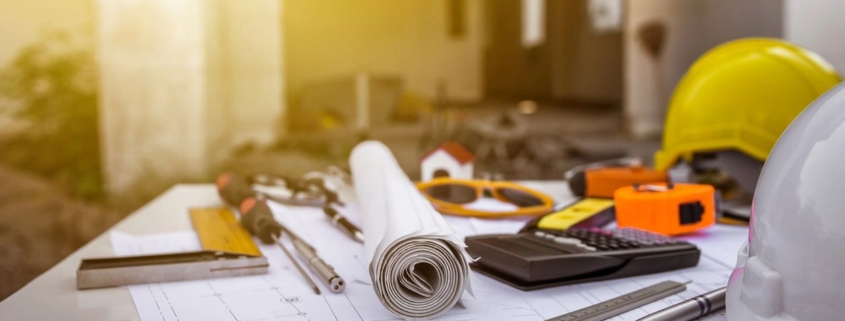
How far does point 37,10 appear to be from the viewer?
3.49 meters

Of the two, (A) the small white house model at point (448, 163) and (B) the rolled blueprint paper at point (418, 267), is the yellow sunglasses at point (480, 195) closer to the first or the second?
(A) the small white house model at point (448, 163)

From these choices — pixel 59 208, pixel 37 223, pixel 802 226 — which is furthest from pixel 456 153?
pixel 59 208

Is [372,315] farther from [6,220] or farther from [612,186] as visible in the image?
[6,220]

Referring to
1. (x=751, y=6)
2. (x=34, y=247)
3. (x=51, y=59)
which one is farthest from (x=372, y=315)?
(x=751, y=6)

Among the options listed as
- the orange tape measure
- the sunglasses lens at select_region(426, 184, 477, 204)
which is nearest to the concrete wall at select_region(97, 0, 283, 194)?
the sunglasses lens at select_region(426, 184, 477, 204)

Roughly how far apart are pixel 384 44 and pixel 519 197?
6.30 metres

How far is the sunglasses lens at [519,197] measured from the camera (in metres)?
0.92

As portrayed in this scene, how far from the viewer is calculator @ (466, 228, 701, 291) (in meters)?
0.56

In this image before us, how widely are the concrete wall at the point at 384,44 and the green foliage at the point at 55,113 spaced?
276 centimetres

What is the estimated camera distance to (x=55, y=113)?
3.53 m

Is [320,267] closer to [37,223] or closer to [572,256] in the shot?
[572,256]

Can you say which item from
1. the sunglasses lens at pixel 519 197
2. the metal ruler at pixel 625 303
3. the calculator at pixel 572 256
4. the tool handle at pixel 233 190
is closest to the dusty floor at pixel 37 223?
the tool handle at pixel 233 190

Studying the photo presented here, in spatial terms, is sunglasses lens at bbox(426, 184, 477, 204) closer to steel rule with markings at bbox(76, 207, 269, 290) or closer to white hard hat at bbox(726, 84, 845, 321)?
steel rule with markings at bbox(76, 207, 269, 290)

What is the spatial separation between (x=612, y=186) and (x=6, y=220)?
9.48 ft
